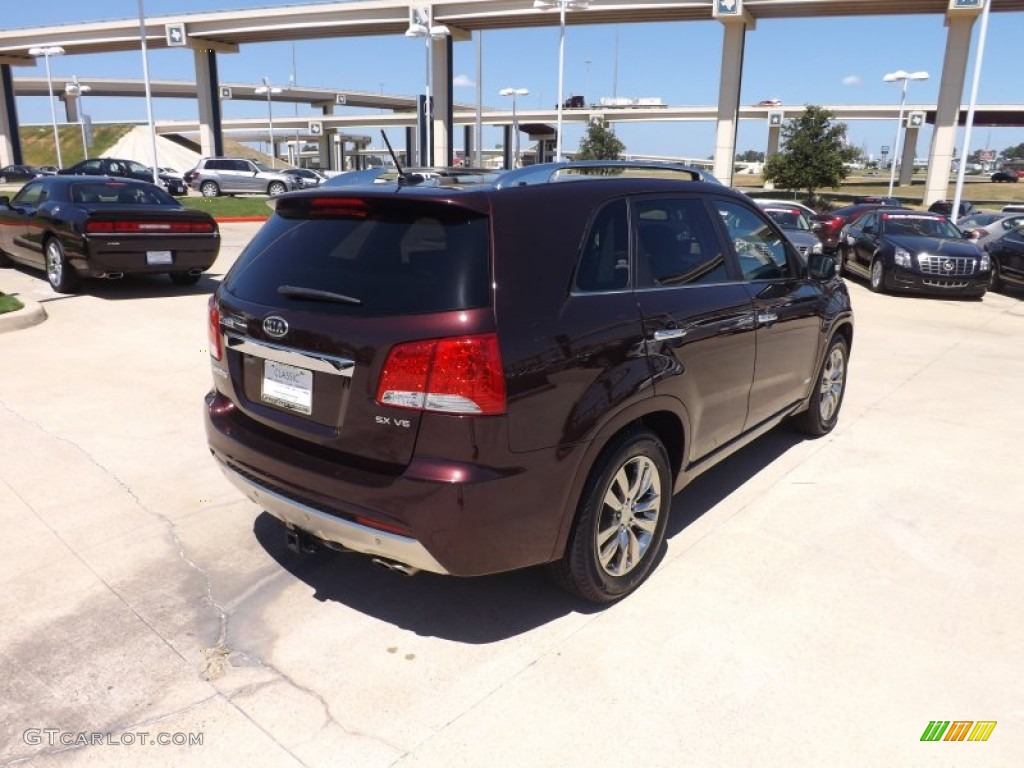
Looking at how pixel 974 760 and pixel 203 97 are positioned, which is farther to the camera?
pixel 203 97

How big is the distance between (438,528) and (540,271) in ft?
3.36

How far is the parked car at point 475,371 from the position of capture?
9.07 feet

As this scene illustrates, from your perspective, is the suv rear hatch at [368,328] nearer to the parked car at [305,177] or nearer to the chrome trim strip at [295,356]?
the chrome trim strip at [295,356]

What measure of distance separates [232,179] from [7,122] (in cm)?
4100

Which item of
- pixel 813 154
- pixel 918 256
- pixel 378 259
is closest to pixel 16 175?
pixel 813 154

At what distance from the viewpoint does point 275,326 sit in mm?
3125

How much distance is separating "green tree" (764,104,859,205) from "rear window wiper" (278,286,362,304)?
40974mm

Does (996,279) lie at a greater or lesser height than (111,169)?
lesser

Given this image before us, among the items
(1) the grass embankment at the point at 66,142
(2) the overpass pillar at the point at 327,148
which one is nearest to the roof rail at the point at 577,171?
(2) the overpass pillar at the point at 327,148

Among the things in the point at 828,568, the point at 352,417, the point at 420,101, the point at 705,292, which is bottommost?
the point at 828,568

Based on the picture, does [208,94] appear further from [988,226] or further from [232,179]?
[988,226]

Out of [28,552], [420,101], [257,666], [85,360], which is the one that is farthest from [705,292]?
[420,101]

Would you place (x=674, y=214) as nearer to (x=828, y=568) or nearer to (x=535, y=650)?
(x=828, y=568)

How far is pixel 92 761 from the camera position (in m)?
2.55
